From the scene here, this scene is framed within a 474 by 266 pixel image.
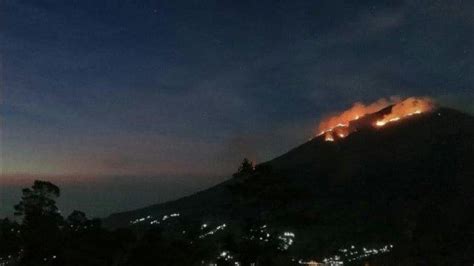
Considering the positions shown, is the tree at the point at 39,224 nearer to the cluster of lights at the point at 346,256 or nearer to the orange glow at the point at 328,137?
the cluster of lights at the point at 346,256

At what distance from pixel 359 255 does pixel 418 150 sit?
68719mm

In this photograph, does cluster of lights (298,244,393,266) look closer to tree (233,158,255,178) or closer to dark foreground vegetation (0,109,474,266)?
dark foreground vegetation (0,109,474,266)

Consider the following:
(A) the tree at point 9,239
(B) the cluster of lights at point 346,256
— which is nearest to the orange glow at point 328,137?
(B) the cluster of lights at point 346,256

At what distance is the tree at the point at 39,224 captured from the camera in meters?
25.6

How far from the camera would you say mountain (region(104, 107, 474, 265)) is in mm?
18031

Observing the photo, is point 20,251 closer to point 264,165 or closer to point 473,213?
point 264,165

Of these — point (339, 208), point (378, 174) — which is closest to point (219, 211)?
point (339, 208)

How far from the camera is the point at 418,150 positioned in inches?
5108

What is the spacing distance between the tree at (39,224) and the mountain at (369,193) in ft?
24.6

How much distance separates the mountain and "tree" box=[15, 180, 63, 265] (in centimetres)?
749

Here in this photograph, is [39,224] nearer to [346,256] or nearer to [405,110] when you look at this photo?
[346,256]

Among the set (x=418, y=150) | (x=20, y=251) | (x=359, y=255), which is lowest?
(x=359, y=255)

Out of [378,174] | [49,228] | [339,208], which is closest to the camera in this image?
[49,228]

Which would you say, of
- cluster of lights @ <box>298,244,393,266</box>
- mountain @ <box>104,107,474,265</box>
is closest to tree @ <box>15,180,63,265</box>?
mountain @ <box>104,107,474,265</box>
